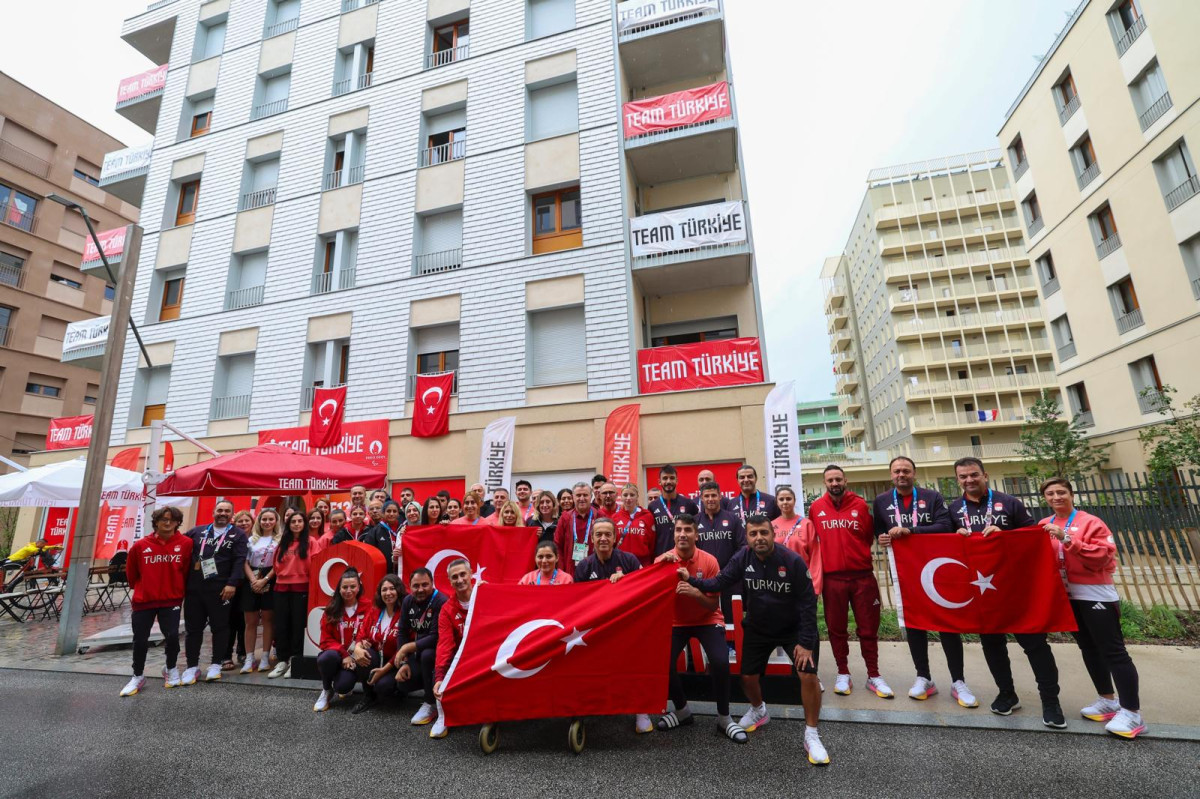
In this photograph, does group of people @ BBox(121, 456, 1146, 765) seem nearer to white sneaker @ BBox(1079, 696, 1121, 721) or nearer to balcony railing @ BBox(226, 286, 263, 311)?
white sneaker @ BBox(1079, 696, 1121, 721)

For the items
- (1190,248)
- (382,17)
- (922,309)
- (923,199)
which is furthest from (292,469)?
(923,199)

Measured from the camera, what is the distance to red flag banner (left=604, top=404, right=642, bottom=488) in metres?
13.8

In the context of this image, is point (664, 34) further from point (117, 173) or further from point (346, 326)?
point (117, 173)

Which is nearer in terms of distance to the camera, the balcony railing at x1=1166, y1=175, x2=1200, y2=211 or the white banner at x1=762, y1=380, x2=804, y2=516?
the white banner at x1=762, y1=380, x2=804, y2=516

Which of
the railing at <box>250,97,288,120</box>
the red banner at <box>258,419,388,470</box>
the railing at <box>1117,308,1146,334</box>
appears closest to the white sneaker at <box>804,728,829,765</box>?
the red banner at <box>258,419,388,470</box>

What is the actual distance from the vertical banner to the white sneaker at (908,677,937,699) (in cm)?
855

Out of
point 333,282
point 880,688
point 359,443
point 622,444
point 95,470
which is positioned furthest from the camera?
point 333,282

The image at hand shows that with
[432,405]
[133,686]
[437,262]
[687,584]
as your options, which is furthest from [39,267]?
[687,584]

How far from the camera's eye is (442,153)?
18.5 meters

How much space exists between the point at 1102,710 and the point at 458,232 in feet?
58.1

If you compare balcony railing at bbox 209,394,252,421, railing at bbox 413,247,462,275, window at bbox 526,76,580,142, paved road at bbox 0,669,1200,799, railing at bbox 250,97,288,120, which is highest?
railing at bbox 250,97,288,120

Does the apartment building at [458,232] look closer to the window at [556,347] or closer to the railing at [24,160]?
the window at [556,347]

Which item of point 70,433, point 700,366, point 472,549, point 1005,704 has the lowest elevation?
point 1005,704

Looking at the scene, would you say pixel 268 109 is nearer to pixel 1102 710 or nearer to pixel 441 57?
pixel 441 57
